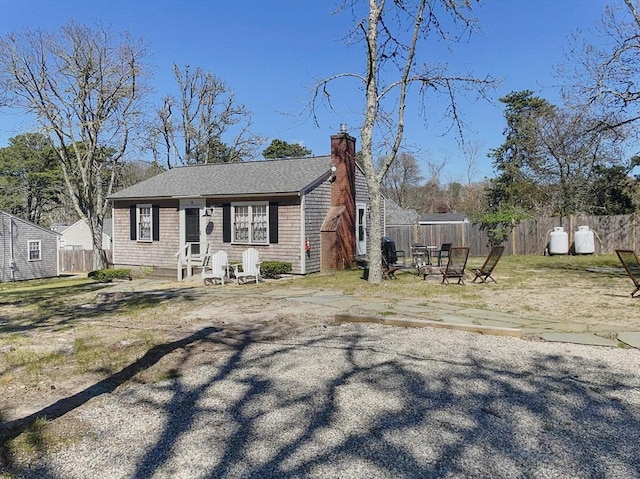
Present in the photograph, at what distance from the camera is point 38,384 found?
4172mm

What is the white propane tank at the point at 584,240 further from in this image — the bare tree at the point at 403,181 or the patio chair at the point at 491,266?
the bare tree at the point at 403,181

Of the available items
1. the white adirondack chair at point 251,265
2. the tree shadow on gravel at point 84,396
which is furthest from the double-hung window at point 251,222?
the tree shadow on gravel at point 84,396

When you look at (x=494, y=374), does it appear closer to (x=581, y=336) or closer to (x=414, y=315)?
(x=581, y=336)

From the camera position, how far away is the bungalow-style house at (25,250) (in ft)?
91.6

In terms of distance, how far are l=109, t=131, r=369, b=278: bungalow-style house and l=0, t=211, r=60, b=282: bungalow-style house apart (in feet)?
46.0

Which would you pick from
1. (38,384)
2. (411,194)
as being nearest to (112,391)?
(38,384)

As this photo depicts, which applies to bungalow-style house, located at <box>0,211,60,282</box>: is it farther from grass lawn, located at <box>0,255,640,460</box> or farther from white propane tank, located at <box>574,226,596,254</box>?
white propane tank, located at <box>574,226,596,254</box>

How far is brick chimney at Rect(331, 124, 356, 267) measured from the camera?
16.2 meters

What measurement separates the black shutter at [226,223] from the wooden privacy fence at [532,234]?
991cm

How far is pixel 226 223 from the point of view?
52.5ft

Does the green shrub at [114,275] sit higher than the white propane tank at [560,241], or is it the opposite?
the white propane tank at [560,241]

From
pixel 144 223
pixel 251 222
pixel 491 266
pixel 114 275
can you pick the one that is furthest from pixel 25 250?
pixel 491 266

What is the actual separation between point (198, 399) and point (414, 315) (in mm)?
3939

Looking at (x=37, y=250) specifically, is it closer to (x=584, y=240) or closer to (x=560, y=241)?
(x=560, y=241)
